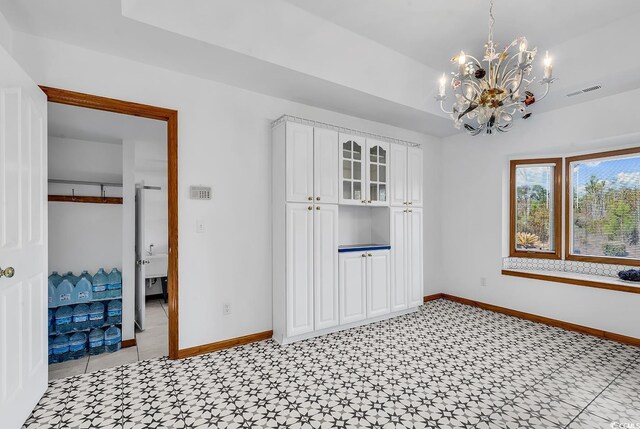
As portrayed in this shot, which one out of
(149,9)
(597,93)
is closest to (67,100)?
(149,9)

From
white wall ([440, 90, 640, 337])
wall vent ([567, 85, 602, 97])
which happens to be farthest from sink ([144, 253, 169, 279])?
wall vent ([567, 85, 602, 97])

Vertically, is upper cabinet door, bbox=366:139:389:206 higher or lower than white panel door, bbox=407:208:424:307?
higher

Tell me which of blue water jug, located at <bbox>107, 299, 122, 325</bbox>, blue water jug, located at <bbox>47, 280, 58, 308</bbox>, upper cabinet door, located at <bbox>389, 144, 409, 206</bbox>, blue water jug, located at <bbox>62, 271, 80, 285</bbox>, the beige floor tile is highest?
upper cabinet door, located at <bbox>389, 144, 409, 206</bbox>

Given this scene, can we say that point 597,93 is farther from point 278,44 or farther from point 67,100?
point 67,100

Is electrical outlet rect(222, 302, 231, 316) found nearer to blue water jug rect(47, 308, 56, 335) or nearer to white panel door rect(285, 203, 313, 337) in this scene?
white panel door rect(285, 203, 313, 337)

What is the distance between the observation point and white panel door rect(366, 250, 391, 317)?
3.49 metres

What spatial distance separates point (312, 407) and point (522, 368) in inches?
69.5

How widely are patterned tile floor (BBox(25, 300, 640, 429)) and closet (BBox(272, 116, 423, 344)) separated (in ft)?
1.26

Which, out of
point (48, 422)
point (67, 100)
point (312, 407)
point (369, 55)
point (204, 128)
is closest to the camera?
point (48, 422)

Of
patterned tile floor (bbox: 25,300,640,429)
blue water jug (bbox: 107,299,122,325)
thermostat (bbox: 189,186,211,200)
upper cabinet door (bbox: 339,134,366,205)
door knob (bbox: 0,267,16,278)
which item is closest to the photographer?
door knob (bbox: 0,267,16,278)

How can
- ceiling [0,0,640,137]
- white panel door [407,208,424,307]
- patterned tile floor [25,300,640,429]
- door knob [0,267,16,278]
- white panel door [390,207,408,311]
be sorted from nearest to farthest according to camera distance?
door knob [0,267,16,278] → patterned tile floor [25,300,640,429] → ceiling [0,0,640,137] → white panel door [390,207,408,311] → white panel door [407,208,424,307]

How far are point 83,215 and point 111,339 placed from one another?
1561mm

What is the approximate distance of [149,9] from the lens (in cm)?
201

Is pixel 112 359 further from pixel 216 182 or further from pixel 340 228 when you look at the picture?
pixel 340 228
